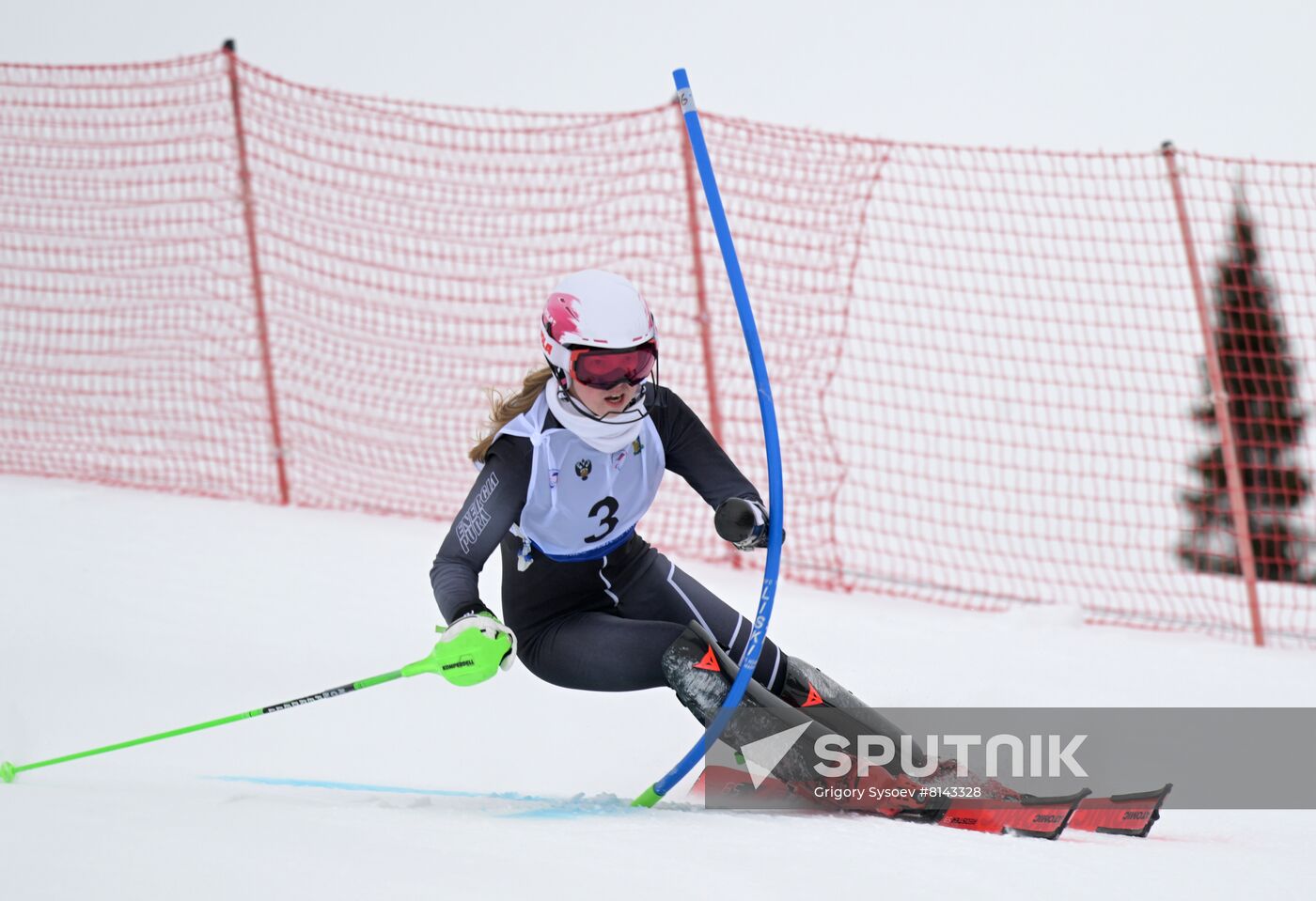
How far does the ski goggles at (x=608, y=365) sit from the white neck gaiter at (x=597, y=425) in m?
0.10

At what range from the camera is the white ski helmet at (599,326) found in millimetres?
3229

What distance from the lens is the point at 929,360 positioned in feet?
48.2

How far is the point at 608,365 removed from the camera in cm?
324

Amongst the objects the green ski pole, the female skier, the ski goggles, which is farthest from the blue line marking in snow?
the ski goggles

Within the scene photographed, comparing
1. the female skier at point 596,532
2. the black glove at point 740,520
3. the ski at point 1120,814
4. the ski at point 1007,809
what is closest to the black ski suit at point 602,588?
the female skier at point 596,532

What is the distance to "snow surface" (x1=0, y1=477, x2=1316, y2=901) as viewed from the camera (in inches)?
99.2

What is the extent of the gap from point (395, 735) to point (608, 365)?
216cm

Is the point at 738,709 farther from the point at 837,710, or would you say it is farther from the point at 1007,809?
the point at 1007,809

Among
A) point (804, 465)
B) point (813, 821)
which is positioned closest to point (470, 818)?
point (813, 821)

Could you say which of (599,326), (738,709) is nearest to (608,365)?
(599,326)

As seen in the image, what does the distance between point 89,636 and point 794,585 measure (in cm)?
353

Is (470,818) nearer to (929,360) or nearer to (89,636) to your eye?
(89,636)

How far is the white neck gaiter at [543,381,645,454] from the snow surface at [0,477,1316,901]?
3.19 feet

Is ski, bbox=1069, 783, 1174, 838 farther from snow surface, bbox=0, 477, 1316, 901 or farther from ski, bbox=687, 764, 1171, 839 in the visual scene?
snow surface, bbox=0, 477, 1316, 901
